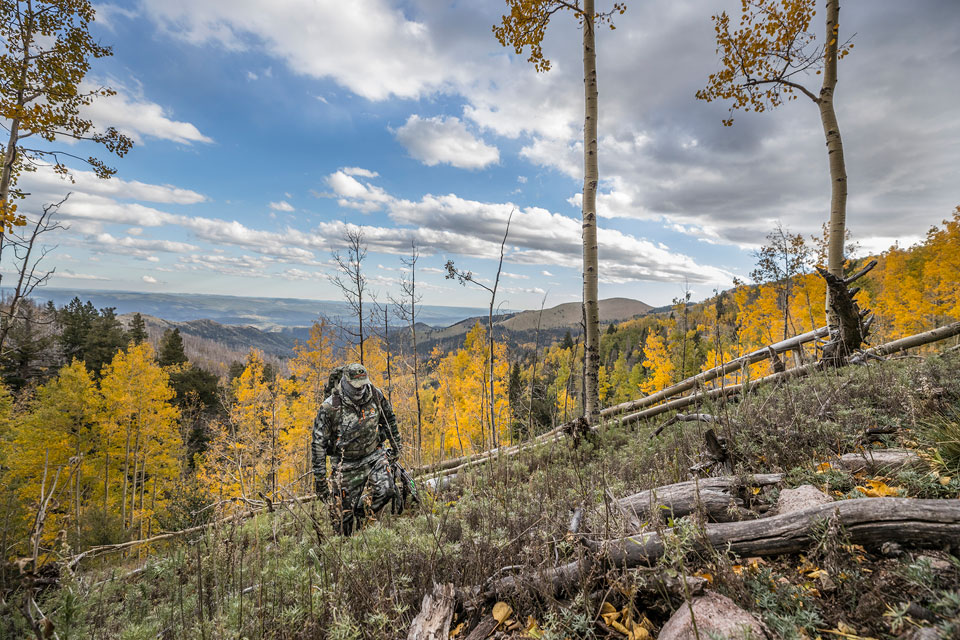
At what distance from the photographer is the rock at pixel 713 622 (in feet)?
4.66

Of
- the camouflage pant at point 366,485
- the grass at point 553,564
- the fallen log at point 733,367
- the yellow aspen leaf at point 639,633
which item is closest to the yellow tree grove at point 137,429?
the camouflage pant at point 366,485

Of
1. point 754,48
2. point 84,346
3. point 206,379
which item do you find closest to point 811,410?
point 754,48

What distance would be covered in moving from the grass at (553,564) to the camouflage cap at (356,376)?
1.73m

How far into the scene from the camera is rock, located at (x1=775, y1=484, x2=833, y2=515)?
2.14 meters

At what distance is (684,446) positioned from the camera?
4.25 meters

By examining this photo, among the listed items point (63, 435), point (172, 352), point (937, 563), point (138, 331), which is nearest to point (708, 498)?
point (937, 563)

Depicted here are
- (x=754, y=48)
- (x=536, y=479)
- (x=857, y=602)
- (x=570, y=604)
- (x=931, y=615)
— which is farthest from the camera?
(x=754, y=48)

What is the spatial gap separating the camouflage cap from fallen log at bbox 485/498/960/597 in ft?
10.6

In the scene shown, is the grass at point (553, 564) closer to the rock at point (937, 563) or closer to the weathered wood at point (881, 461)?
the rock at point (937, 563)

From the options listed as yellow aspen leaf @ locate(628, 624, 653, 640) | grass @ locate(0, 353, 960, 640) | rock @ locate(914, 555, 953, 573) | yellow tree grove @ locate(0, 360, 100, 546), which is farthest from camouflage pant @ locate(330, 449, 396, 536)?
yellow tree grove @ locate(0, 360, 100, 546)

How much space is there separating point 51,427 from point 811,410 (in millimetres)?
25632

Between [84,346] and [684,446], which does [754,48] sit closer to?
[684,446]

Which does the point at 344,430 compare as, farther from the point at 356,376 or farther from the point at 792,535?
the point at 792,535

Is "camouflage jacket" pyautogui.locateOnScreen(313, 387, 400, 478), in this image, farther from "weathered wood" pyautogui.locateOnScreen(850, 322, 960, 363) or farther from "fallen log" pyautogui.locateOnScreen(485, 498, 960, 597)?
"weathered wood" pyautogui.locateOnScreen(850, 322, 960, 363)
